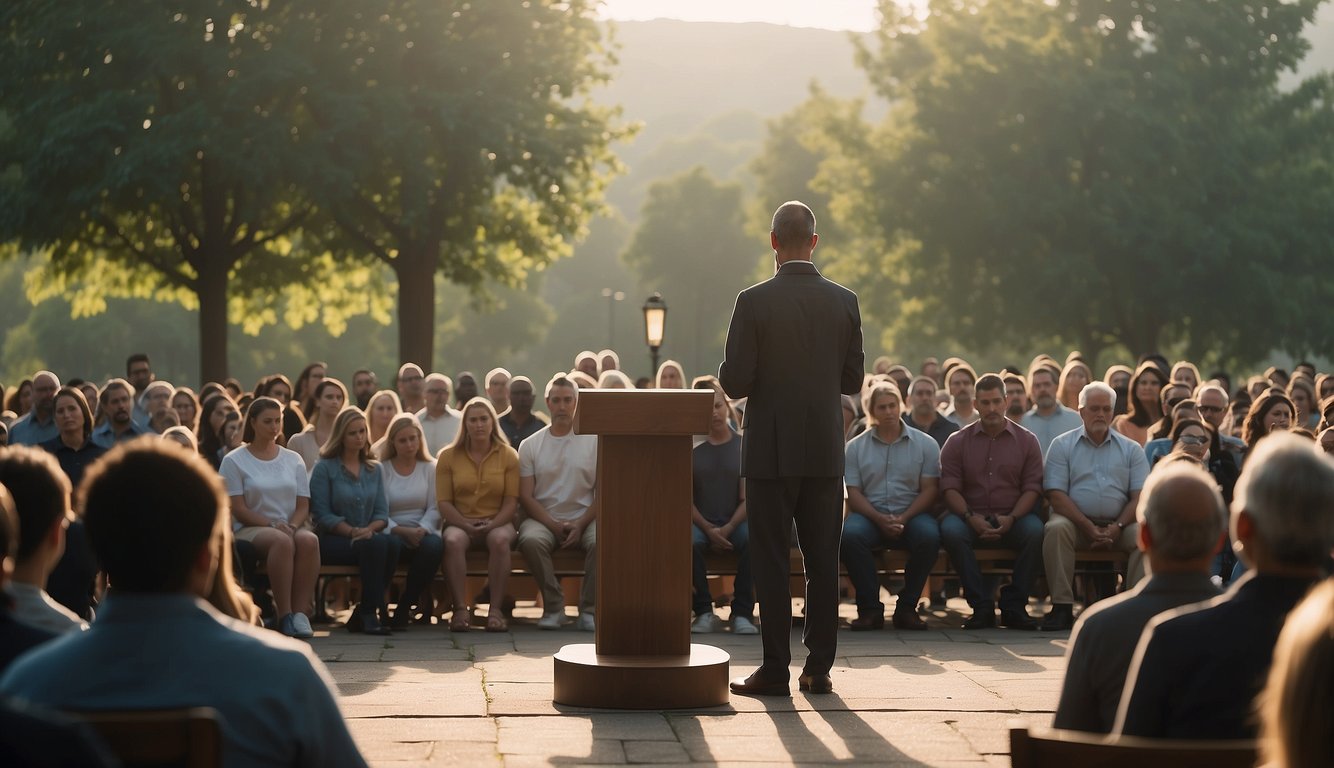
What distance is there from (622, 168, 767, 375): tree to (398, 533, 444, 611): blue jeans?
77667 mm

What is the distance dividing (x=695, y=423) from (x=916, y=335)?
34400mm

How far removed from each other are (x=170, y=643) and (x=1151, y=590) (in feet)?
7.22

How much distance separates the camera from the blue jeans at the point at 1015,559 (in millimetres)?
11758

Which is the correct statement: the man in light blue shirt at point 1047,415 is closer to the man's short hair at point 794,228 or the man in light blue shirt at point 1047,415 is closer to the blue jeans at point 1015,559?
the blue jeans at point 1015,559

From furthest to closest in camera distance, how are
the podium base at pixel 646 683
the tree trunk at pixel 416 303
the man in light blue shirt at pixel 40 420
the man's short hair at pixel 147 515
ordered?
the tree trunk at pixel 416 303, the man in light blue shirt at pixel 40 420, the podium base at pixel 646 683, the man's short hair at pixel 147 515

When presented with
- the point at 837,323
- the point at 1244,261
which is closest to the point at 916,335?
the point at 1244,261

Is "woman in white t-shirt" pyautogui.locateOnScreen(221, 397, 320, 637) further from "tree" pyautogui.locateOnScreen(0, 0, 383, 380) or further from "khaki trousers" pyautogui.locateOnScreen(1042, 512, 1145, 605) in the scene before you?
"tree" pyautogui.locateOnScreen(0, 0, 383, 380)

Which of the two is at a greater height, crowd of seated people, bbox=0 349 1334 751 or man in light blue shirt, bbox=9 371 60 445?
man in light blue shirt, bbox=9 371 60 445

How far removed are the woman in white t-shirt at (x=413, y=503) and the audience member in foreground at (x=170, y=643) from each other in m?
8.68

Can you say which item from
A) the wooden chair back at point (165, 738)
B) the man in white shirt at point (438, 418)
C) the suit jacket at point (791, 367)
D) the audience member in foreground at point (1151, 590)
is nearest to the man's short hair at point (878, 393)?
the man in white shirt at point (438, 418)

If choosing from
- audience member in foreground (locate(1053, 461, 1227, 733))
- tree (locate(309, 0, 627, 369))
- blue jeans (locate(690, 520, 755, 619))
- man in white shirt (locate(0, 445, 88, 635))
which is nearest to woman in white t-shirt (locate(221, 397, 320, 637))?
blue jeans (locate(690, 520, 755, 619))

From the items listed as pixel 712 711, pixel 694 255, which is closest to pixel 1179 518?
pixel 712 711

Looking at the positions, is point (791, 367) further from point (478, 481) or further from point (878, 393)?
point (478, 481)

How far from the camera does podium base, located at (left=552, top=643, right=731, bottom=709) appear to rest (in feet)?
25.6
